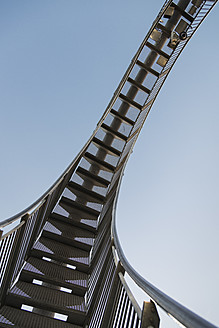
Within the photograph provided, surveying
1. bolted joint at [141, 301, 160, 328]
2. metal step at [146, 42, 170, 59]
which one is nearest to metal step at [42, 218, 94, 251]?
bolted joint at [141, 301, 160, 328]

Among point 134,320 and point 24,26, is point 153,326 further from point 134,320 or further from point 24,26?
point 24,26

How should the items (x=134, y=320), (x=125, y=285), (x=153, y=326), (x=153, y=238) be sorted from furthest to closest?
(x=153, y=238), (x=125, y=285), (x=134, y=320), (x=153, y=326)

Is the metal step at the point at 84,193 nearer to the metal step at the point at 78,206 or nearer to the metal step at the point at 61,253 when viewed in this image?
the metal step at the point at 78,206

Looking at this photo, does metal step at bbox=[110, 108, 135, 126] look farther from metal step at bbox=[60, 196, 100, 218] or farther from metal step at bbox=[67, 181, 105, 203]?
metal step at bbox=[60, 196, 100, 218]

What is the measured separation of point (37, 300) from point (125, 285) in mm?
1489

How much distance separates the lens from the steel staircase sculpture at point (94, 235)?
1928 mm

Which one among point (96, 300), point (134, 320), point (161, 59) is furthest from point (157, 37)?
point (134, 320)

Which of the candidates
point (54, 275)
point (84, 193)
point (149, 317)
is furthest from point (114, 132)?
point (149, 317)

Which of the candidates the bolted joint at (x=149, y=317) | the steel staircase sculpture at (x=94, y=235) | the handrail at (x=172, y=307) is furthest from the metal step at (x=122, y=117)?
the bolted joint at (x=149, y=317)

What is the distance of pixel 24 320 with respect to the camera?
8.32ft

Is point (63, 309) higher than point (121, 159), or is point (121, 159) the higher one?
point (121, 159)

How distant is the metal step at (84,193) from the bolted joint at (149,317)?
4.88 meters

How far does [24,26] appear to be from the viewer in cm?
808

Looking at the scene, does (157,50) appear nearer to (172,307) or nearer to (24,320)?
(24,320)
